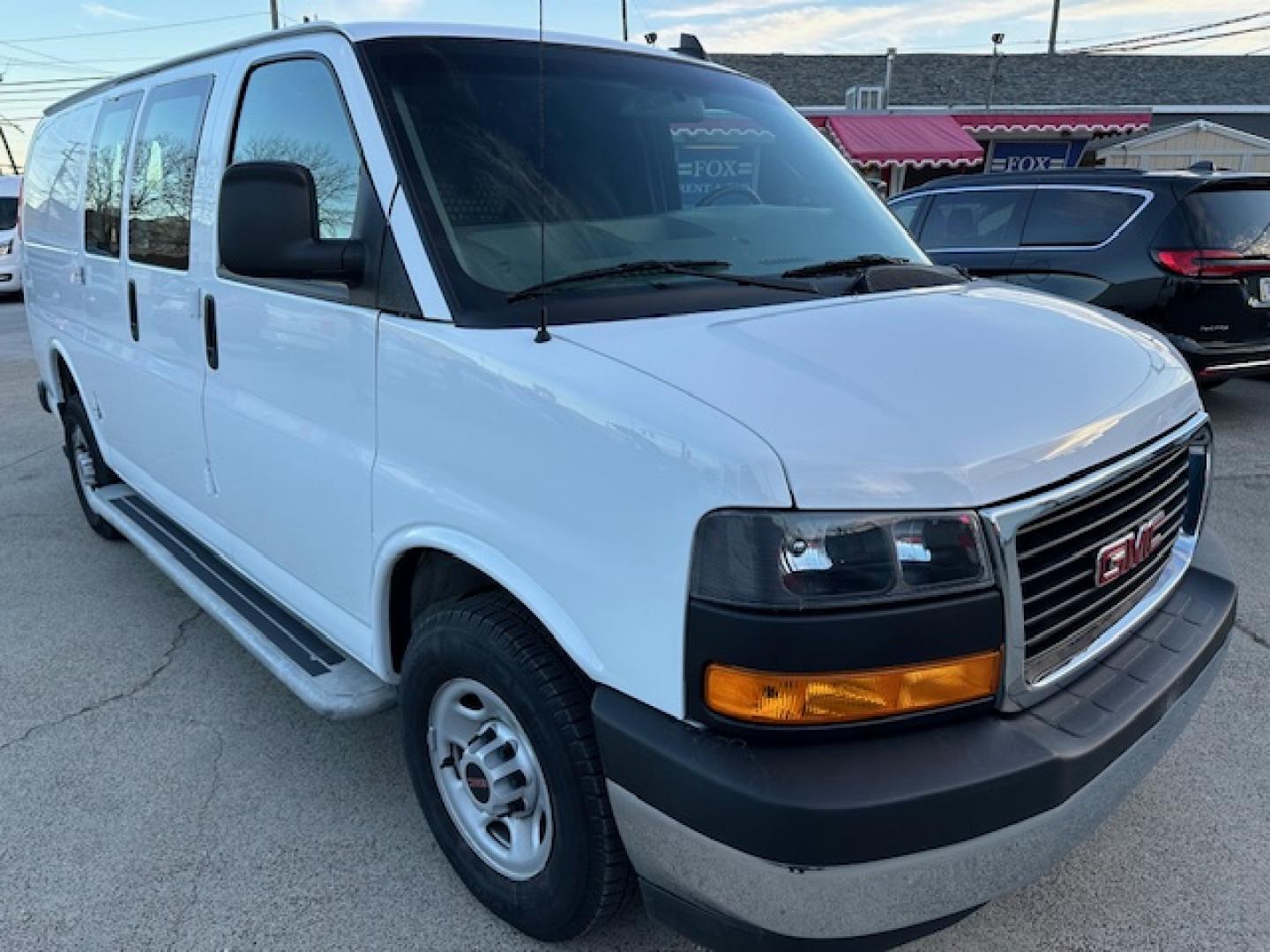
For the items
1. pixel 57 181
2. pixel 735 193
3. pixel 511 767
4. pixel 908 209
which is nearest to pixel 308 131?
pixel 735 193

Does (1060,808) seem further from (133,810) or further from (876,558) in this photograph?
(133,810)

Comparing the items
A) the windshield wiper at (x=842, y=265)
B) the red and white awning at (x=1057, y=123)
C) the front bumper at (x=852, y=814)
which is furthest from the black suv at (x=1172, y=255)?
the red and white awning at (x=1057, y=123)

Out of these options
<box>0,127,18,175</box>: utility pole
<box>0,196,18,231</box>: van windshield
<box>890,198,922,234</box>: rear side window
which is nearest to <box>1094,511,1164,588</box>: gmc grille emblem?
<box>890,198,922,234</box>: rear side window

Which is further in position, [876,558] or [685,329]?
[685,329]

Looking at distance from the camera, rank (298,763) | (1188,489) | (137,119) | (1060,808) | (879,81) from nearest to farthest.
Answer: (1060,808), (1188,489), (298,763), (137,119), (879,81)

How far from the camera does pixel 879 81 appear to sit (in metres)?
29.3

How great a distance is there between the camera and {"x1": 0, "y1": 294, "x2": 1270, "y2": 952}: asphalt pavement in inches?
93.8

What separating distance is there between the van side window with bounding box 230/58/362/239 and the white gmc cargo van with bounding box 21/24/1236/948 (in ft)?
0.05

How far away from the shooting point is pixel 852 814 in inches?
62.9

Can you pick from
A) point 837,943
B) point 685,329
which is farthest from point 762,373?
point 837,943

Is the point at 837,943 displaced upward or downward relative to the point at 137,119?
downward

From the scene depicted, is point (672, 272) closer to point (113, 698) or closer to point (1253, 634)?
point (113, 698)

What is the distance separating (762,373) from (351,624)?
146cm

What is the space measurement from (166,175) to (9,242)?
1807cm
